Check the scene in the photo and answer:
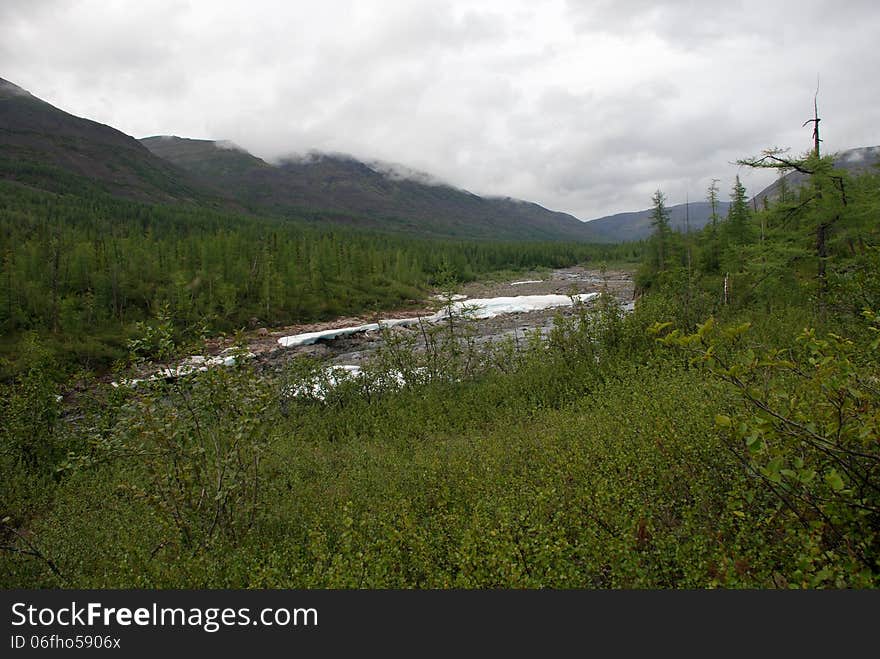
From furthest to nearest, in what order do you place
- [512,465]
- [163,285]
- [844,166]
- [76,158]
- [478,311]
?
[76,158] < [478,311] < [163,285] < [844,166] < [512,465]

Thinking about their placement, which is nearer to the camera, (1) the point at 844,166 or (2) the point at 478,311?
(1) the point at 844,166

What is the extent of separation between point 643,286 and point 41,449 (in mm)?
30517

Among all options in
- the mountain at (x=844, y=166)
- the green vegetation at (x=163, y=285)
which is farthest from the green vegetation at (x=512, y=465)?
the green vegetation at (x=163, y=285)

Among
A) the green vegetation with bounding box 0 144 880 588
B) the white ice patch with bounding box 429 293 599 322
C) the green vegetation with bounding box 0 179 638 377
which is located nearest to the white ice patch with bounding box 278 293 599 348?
the white ice patch with bounding box 429 293 599 322

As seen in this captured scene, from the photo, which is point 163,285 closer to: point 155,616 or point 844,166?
point 155,616

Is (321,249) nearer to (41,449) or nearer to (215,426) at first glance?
(41,449)

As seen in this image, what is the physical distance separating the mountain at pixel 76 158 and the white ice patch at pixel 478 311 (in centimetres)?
11439

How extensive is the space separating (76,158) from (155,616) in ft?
677

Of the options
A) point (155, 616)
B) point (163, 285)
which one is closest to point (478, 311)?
point (163, 285)

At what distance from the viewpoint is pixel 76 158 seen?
15900cm

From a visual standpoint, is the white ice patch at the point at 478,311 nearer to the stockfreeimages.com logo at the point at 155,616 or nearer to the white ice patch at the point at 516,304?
the white ice patch at the point at 516,304

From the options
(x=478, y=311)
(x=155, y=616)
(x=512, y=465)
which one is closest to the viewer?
(x=155, y=616)

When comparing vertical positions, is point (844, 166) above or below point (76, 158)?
below

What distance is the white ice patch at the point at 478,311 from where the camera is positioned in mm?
26844
